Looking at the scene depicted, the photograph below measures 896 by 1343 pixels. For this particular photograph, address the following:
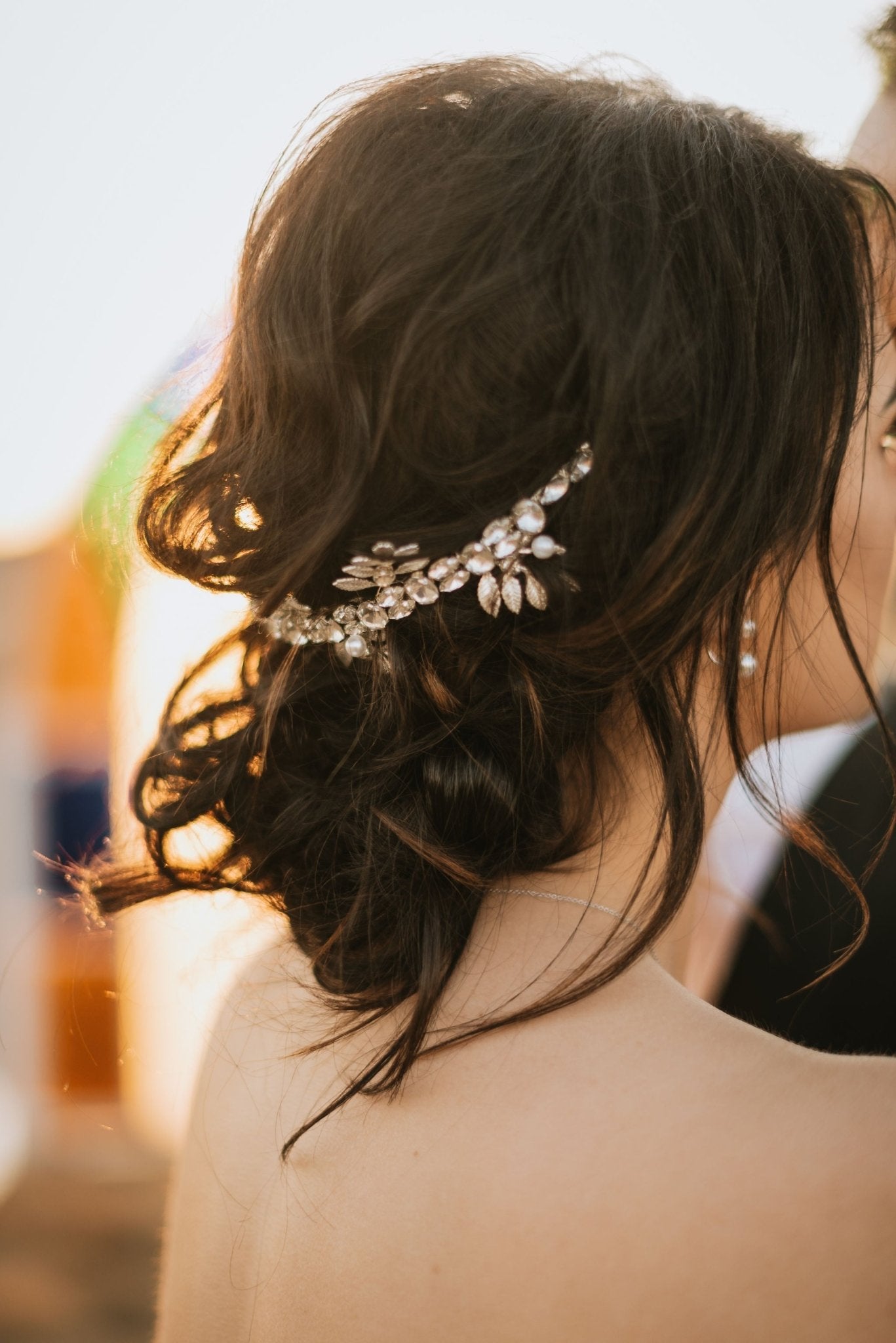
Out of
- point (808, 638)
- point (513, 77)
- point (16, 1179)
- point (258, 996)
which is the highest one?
point (513, 77)

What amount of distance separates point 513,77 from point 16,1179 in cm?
409

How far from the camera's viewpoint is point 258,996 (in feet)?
3.80

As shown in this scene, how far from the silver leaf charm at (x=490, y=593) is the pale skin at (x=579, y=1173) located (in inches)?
8.3

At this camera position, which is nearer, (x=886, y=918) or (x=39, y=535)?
(x=886, y=918)

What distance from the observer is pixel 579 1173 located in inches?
32.6

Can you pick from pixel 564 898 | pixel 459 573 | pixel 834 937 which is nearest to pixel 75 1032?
pixel 834 937

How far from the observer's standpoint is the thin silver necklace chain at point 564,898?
0.96m

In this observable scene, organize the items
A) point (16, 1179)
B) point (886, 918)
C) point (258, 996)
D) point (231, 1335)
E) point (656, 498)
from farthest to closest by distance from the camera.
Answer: point (16, 1179) < point (886, 918) < point (258, 996) < point (231, 1335) < point (656, 498)

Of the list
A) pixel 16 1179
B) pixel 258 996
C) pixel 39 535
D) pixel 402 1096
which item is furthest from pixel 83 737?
pixel 402 1096

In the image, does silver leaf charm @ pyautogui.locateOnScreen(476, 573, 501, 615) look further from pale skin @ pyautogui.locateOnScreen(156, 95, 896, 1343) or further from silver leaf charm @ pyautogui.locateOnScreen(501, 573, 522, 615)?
pale skin @ pyautogui.locateOnScreen(156, 95, 896, 1343)

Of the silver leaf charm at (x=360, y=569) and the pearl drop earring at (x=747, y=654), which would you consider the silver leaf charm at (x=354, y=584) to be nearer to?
the silver leaf charm at (x=360, y=569)

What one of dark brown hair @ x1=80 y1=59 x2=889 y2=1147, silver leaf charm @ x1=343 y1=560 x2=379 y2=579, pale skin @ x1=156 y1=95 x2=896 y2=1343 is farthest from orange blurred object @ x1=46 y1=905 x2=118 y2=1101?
silver leaf charm @ x1=343 y1=560 x2=379 y2=579

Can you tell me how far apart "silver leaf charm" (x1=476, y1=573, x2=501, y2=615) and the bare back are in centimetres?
37

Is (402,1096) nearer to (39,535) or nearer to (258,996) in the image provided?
(258,996)
